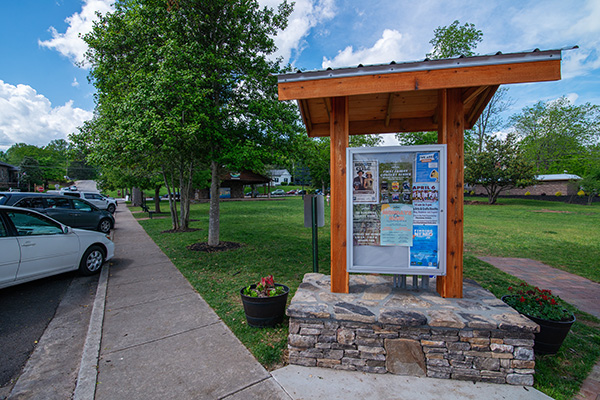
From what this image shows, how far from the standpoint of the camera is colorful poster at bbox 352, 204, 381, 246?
11.6ft

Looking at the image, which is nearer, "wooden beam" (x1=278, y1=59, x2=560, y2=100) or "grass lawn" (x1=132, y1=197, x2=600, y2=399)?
"wooden beam" (x1=278, y1=59, x2=560, y2=100)

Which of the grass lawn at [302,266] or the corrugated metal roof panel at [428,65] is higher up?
the corrugated metal roof panel at [428,65]

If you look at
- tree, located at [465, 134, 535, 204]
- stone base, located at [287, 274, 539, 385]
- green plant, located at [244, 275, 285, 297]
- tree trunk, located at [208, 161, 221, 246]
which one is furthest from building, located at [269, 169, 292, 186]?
stone base, located at [287, 274, 539, 385]

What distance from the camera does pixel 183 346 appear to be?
11.1 ft

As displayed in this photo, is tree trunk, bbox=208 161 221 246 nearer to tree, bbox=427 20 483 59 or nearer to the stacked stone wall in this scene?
the stacked stone wall

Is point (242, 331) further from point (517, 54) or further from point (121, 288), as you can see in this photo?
point (517, 54)

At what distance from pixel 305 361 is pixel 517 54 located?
3752 mm

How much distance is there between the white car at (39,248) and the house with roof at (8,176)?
192ft

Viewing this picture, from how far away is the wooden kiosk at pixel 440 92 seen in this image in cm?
297

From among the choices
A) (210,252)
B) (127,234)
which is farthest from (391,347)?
(127,234)

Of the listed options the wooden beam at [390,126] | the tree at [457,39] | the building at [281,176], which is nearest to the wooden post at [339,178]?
the wooden beam at [390,126]

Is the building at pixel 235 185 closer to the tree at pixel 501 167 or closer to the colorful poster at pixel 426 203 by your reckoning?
the tree at pixel 501 167

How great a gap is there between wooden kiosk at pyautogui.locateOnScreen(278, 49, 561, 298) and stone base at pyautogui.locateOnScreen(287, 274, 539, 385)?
1.88 feet

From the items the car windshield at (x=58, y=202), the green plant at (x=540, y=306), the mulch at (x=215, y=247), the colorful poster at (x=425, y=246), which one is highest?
the car windshield at (x=58, y=202)
